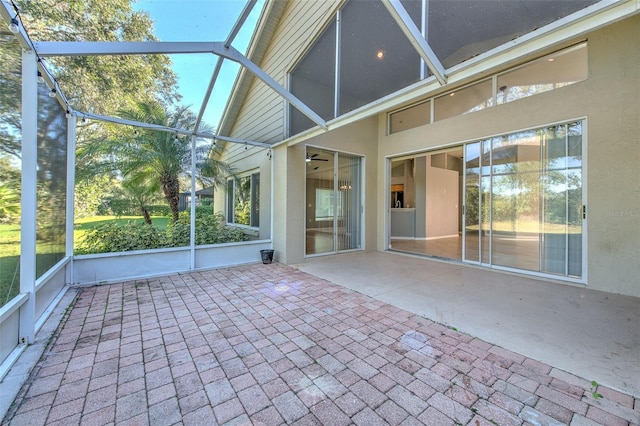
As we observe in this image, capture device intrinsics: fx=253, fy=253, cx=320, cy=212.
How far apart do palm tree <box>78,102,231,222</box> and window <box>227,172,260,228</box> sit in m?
1.13

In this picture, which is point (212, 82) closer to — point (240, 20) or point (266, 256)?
point (240, 20)

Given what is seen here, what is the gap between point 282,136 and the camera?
6.18 meters

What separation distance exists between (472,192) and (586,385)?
440 cm

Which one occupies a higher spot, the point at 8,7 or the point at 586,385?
the point at 8,7

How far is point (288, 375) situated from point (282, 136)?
5269 mm

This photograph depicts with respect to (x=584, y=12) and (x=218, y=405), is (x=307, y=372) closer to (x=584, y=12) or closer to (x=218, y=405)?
(x=218, y=405)

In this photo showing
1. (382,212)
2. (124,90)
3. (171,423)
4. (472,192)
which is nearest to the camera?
(171,423)

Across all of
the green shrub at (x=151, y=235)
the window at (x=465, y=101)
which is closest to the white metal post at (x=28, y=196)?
the green shrub at (x=151, y=235)

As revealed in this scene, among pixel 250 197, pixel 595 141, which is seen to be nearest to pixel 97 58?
pixel 250 197

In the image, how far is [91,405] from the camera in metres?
1.71

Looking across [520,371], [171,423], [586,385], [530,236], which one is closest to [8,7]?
[171,423]

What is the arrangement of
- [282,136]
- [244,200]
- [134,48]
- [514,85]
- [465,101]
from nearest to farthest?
[134,48] < [514,85] < [465,101] < [282,136] < [244,200]

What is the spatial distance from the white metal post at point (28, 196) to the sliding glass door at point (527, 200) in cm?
691

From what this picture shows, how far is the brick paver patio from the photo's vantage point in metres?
1.63
